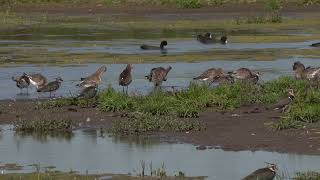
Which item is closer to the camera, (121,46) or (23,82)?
(23,82)

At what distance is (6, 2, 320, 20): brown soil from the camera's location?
49219mm

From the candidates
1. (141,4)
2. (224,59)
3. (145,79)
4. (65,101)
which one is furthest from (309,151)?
(141,4)

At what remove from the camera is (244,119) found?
17.8 m

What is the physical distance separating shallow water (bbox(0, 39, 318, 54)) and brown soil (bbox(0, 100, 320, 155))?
1252cm

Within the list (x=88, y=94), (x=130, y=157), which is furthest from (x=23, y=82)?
(x=130, y=157)

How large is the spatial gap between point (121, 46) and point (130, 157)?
63.3ft

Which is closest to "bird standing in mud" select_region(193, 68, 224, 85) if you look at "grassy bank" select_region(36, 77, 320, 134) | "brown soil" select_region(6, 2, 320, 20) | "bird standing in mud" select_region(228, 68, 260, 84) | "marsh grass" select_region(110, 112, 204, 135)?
"bird standing in mud" select_region(228, 68, 260, 84)

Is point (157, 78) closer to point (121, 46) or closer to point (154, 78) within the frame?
point (154, 78)

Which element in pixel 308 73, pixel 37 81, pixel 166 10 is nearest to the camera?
pixel 308 73

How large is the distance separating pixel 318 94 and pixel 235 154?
11.0 ft

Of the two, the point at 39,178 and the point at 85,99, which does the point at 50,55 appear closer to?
the point at 85,99

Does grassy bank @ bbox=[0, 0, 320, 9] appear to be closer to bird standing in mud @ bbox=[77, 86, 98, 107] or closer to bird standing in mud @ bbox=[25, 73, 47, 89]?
bird standing in mud @ bbox=[25, 73, 47, 89]

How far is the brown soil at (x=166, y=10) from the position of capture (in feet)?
161

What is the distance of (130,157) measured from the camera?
49.2 feet
